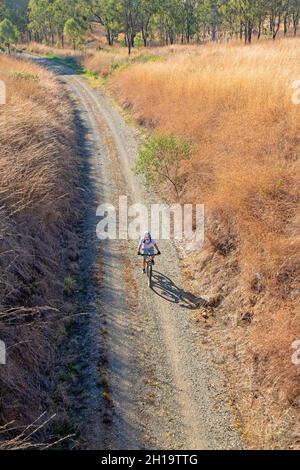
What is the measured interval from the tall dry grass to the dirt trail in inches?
30.0

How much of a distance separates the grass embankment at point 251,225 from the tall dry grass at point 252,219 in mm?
30

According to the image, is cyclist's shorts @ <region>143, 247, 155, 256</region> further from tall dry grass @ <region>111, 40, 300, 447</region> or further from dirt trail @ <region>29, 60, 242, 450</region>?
tall dry grass @ <region>111, 40, 300, 447</region>

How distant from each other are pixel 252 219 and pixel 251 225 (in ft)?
0.91

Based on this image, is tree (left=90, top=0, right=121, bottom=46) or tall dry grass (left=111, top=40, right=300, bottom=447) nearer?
tall dry grass (left=111, top=40, right=300, bottom=447)

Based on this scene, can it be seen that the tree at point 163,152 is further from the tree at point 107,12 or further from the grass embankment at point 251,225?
the tree at point 107,12

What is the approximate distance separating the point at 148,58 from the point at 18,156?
104ft

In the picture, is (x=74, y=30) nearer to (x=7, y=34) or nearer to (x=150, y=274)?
(x=7, y=34)

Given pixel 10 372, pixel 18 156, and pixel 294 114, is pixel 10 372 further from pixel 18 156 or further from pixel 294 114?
pixel 294 114

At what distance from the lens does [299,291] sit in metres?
10.8

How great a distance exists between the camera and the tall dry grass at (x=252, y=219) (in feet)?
30.7

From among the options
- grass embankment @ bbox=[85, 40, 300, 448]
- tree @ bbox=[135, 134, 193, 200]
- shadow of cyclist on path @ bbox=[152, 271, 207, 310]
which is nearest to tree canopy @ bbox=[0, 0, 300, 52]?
grass embankment @ bbox=[85, 40, 300, 448]

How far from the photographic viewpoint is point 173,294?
1260cm

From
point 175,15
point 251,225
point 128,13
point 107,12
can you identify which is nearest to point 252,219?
point 251,225

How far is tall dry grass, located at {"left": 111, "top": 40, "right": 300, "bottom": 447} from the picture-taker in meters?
9.35
